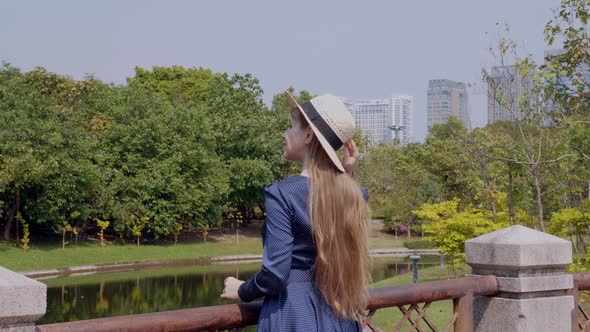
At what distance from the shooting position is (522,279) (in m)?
3.89

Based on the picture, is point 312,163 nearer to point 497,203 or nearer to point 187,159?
point 497,203

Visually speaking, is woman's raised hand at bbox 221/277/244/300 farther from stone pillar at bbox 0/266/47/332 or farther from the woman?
stone pillar at bbox 0/266/47/332

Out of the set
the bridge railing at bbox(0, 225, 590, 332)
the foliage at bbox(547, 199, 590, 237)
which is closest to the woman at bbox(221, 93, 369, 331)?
the bridge railing at bbox(0, 225, 590, 332)

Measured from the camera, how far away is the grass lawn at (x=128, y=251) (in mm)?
26200

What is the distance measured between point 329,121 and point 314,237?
387mm

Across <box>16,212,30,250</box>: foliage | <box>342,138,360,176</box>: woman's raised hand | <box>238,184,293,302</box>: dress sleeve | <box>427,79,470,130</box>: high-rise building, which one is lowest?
<box>16,212,30,250</box>: foliage

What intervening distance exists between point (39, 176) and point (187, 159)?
7952mm

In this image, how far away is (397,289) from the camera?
3.30m

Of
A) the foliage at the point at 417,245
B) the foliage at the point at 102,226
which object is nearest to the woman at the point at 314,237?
the foliage at the point at 102,226

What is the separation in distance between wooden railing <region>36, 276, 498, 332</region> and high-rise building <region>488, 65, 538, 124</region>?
25.6ft

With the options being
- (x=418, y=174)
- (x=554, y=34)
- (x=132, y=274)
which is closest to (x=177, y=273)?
(x=132, y=274)

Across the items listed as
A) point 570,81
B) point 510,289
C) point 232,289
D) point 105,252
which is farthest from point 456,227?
point 105,252

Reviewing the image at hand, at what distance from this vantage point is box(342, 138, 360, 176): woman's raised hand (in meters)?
2.53

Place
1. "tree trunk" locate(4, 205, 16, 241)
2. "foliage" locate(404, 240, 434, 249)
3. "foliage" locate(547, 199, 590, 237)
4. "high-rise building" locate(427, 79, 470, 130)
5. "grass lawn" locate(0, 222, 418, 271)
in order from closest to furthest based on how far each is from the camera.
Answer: "foliage" locate(547, 199, 590, 237) < "grass lawn" locate(0, 222, 418, 271) < "tree trunk" locate(4, 205, 16, 241) < "foliage" locate(404, 240, 434, 249) < "high-rise building" locate(427, 79, 470, 130)
